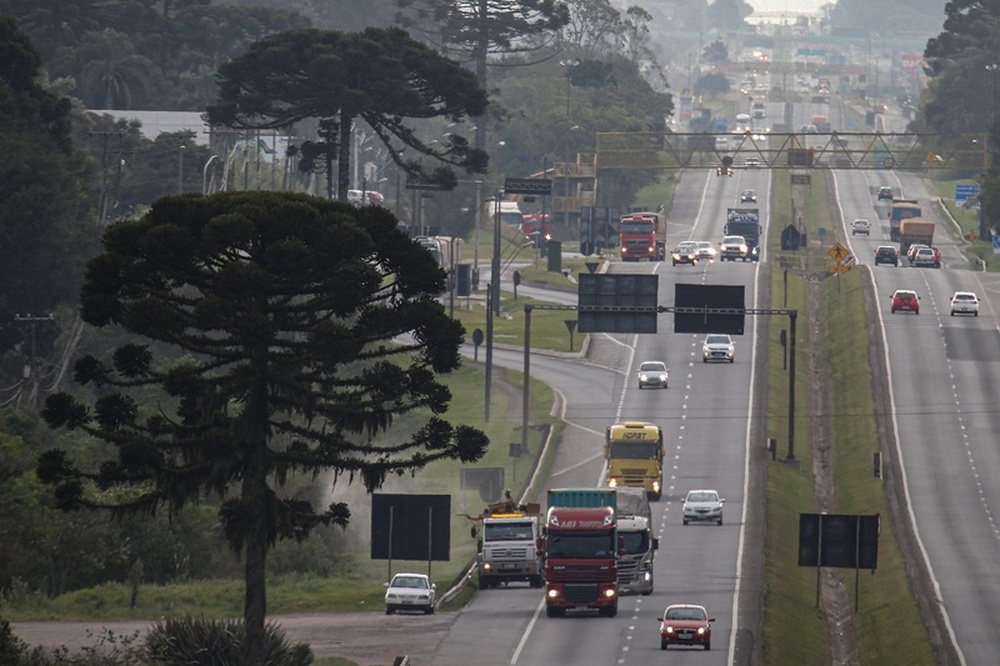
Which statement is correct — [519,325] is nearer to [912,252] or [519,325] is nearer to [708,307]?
[708,307]

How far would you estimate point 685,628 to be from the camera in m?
62.8

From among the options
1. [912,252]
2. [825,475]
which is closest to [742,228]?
[912,252]

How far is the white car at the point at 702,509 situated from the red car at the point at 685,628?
87.3 ft

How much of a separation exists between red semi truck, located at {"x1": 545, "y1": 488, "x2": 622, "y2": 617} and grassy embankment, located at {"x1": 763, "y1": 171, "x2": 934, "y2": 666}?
541cm

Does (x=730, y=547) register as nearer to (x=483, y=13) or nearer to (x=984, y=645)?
(x=984, y=645)

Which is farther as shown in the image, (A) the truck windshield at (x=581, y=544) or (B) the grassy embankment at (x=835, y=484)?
(B) the grassy embankment at (x=835, y=484)

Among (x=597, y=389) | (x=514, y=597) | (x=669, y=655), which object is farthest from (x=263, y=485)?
(x=597, y=389)

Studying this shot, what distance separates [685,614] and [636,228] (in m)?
105

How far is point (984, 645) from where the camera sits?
71250 mm

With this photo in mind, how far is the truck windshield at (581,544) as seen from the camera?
67.4m

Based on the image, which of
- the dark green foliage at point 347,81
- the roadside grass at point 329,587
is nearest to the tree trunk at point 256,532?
the roadside grass at point 329,587

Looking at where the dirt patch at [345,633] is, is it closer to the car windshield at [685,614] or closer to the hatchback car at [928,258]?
the car windshield at [685,614]

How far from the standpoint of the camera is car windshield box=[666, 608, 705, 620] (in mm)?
63428

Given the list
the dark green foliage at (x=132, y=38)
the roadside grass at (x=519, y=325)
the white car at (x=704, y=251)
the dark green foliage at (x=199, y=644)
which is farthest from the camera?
the dark green foliage at (x=132, y=38)
